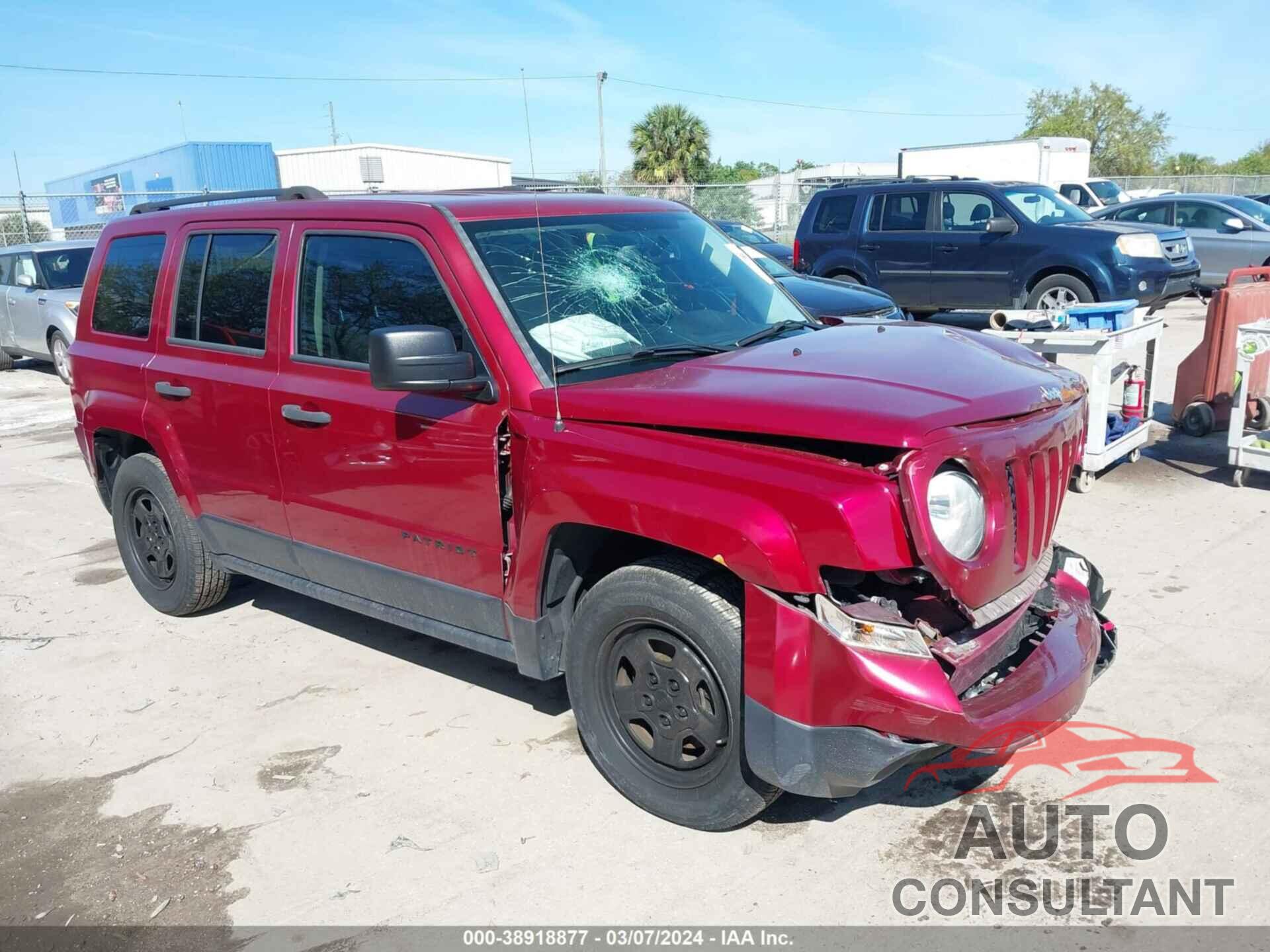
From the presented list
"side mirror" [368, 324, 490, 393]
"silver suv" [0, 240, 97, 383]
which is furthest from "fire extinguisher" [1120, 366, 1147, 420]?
"silver suv" [0, 240, 97, 383]

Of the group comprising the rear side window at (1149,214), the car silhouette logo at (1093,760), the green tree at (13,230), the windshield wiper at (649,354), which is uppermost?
the green tree at (13,230)

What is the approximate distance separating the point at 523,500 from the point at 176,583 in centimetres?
278

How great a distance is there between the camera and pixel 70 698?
4.68 metres

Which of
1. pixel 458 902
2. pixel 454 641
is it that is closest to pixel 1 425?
pixel 454 641

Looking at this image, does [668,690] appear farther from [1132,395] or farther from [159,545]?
[1132,395]

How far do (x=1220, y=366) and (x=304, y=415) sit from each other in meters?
6.98

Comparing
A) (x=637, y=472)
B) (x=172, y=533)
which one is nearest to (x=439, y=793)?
(x=637, y=472)

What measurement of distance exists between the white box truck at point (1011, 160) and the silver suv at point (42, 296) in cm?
1888

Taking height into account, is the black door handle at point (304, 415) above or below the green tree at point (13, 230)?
below

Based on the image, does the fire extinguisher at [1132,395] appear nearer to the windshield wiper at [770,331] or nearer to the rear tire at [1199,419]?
the rear tire at [1199,419]

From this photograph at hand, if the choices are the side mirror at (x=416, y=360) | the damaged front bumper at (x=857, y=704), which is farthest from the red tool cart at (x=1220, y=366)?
the side mirror at (x=416, y=360)

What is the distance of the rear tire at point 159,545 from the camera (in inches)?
203

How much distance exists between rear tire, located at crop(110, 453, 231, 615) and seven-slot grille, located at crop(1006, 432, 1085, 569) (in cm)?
385

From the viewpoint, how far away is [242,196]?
5.07 meters
